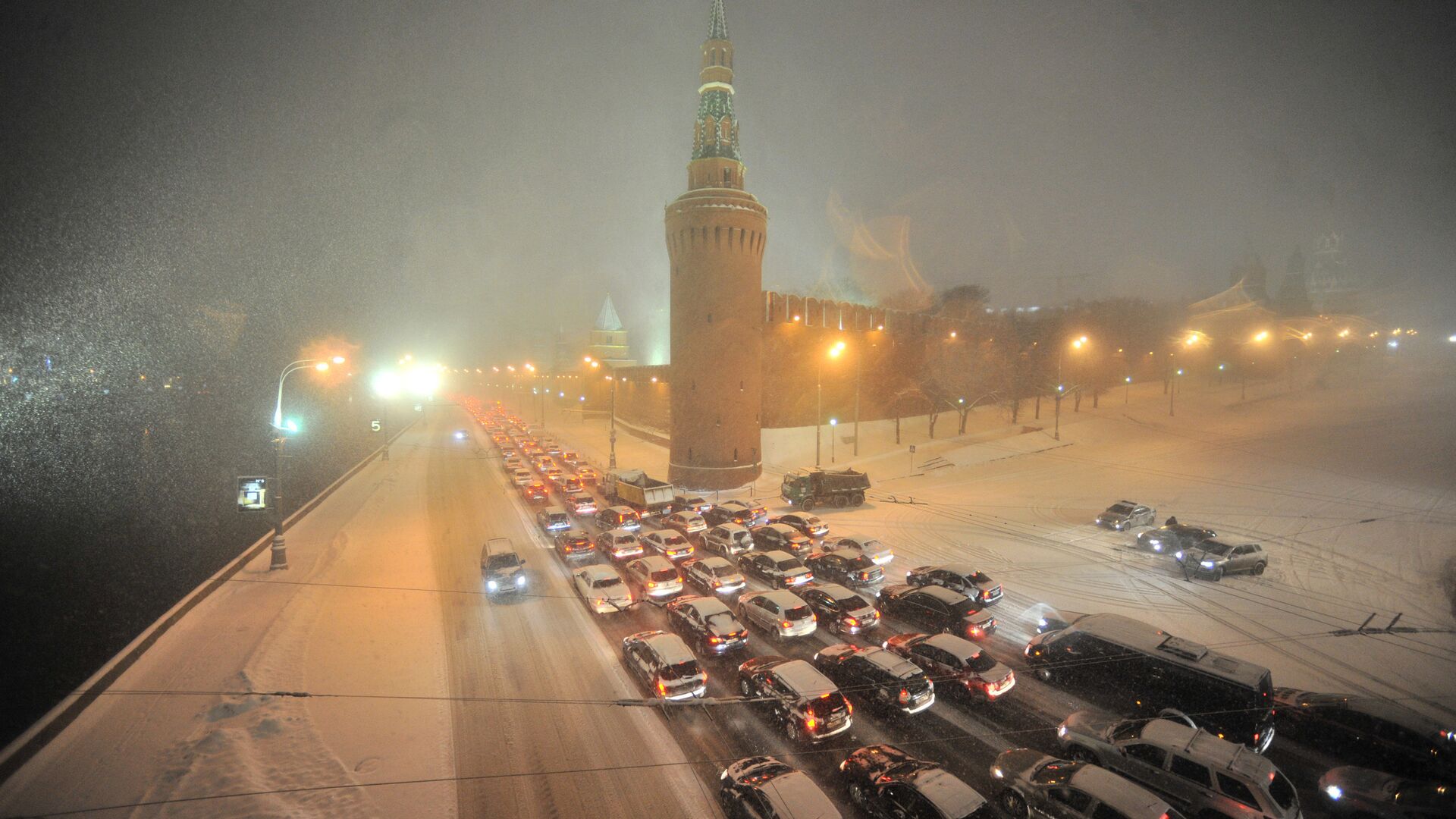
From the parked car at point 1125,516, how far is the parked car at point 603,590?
18271 millimetres

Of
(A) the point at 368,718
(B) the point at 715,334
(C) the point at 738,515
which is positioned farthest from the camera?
(B) the point at 715,334

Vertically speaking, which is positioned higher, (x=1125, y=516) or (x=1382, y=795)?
(x=1125, y=516)

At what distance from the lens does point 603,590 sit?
53.7ft

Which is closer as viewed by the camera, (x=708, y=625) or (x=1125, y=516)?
(x=708, y=625)

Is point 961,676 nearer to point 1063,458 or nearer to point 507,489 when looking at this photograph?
point 507,489

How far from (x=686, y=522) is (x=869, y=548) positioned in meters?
7.02

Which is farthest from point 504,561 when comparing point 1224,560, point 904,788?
point 1224,560

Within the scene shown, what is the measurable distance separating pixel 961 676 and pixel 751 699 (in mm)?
3850

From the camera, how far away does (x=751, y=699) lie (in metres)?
11.6

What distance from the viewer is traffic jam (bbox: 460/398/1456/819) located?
8.52 meters

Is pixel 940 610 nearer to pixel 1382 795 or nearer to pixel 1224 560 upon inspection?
pixel 1382 795

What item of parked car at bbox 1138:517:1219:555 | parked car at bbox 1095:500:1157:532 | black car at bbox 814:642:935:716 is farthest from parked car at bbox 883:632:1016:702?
parked car at bbox 1095:500:1157:532

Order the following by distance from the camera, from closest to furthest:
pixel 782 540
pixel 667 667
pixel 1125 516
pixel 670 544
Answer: pixel 667 667
pixel 670 544
pixel 782 540
pixel 1125 516

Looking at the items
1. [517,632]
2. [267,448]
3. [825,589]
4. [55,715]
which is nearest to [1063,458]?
[825,589]
